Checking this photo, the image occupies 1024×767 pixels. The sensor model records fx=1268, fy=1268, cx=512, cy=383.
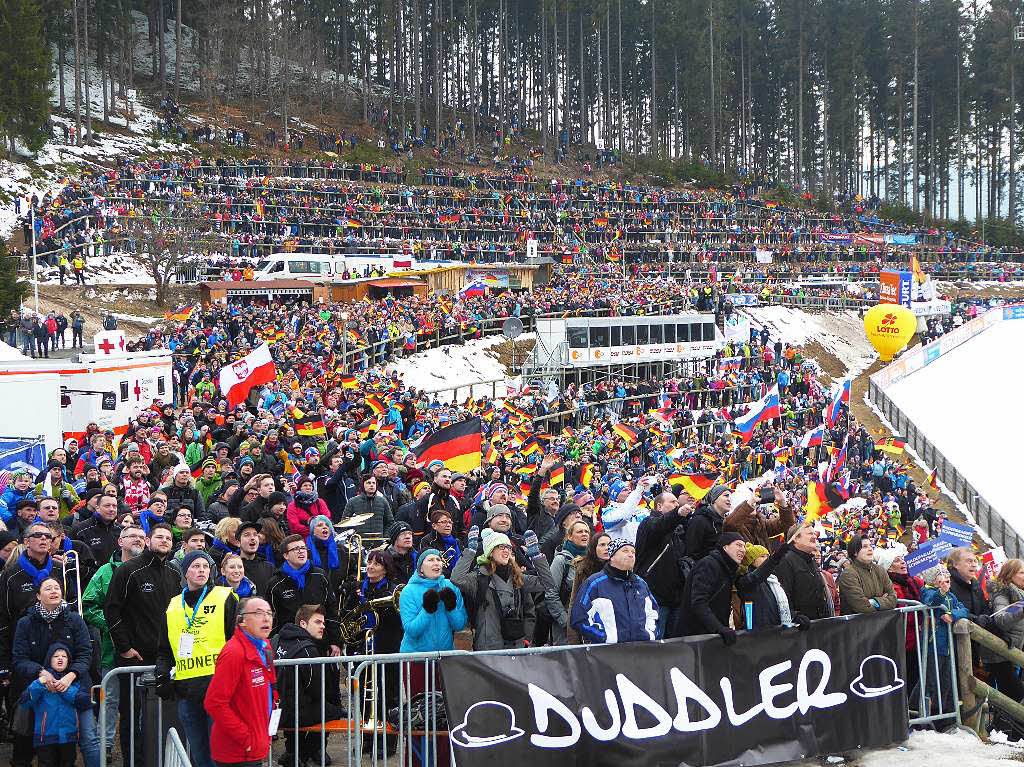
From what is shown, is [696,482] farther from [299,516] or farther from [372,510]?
[299,516]

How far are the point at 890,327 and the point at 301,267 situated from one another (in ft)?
74.3

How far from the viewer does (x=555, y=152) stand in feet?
291

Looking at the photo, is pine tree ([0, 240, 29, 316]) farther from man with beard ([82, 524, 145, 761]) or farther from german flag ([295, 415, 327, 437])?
man with beard ([82, 524, 145, 761])

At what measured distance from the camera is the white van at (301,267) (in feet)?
146

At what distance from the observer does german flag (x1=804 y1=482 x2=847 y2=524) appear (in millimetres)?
20922

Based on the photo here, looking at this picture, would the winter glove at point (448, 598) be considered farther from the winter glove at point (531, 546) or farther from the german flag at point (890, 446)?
the german flag at point (890, 446)

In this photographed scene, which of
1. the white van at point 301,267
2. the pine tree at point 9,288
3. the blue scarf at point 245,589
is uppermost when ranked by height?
the white van at point 301,267

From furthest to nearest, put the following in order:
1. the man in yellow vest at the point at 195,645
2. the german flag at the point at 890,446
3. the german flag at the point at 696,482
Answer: the german flag at the point at 890,446 → the german flag at the point at 696,482 → the man in yellow vest at the point at 195,645

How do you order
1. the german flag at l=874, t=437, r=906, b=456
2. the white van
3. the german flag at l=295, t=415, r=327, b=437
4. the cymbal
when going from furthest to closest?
the white van → the german flag at l=874, t=437, r=906, b=456 → the german flag at l=295, t=415, r=327, b=437 → the cymbal

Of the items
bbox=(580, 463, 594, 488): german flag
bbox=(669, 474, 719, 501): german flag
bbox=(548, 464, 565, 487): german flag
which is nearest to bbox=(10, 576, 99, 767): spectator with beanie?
bbox=(548, 464, 565, 487): german flag

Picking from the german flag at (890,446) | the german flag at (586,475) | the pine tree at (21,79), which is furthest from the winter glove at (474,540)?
the pine tree at (21,79)

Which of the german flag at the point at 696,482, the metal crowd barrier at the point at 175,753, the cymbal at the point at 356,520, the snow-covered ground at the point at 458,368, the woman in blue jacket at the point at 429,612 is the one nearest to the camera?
the metal crowd barrier at the point at 175,753

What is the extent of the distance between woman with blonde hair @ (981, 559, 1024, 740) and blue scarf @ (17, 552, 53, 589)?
6.60 meters

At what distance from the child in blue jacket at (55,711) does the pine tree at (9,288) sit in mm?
26159
